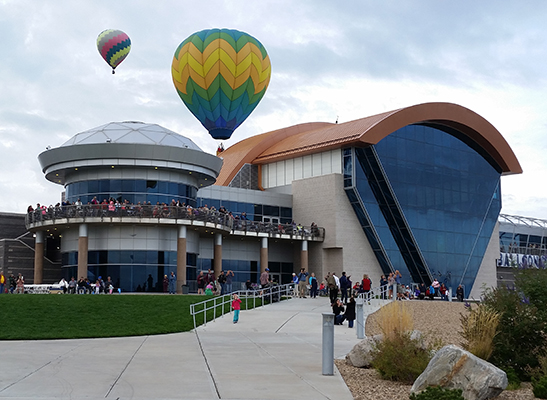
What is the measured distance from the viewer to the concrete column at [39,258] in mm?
45144

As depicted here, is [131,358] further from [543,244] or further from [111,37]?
[543,244]

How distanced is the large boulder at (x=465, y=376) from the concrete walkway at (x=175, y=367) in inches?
55.7

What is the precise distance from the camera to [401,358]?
13.6 metres

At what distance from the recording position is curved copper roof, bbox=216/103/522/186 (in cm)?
5353

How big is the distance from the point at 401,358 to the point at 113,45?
176 feet

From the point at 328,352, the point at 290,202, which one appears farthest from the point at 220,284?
the point at 328,352

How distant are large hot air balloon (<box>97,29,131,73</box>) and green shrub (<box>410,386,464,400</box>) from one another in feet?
185

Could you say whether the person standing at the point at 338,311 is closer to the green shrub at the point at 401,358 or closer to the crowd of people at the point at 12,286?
the green shrub at the point at 401,358

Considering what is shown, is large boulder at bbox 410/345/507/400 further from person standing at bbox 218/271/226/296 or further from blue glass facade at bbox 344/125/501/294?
blue glass facade at bbox 344/125/501/294

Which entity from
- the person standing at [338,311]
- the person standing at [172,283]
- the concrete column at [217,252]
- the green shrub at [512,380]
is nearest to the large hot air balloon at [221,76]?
the concrete column at [217,252]

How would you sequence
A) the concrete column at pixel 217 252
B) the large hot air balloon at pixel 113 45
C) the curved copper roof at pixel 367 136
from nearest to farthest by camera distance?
the concrete column at pixel 217 252, the curved copper roof at pixel 367 136, the large hot air balloon at pixel 113 45

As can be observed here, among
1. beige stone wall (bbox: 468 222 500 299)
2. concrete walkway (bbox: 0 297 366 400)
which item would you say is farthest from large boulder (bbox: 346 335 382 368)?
beige stone wall (bbox: 468 222 500 299)

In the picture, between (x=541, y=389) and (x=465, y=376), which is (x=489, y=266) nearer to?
(x=541, y=389)

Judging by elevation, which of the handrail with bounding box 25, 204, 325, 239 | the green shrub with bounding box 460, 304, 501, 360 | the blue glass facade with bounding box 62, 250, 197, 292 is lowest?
the green shrub with bounding box 460, 304, 501, 360
